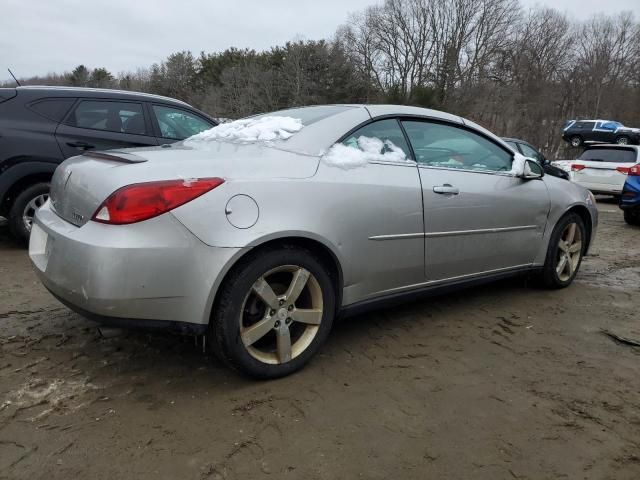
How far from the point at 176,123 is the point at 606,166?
416 inches

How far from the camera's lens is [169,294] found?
2.22 metres

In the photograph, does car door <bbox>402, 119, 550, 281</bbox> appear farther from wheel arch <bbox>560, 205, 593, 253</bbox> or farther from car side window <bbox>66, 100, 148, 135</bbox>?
car side window <bbox>66, 100, 148, 135</bbox>

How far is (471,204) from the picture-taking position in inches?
132

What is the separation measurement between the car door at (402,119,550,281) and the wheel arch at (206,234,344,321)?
0.72m

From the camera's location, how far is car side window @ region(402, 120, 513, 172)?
10.8 feet

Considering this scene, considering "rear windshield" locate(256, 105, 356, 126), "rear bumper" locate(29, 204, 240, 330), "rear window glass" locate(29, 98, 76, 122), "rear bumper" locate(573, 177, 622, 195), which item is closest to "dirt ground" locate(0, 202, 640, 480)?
"rear bumper" locate(29, 204, 240, 330)

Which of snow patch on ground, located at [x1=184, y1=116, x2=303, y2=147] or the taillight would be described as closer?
the taillight

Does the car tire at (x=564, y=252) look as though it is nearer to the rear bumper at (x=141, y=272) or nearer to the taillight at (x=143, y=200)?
the rear bumper at (x=141, y=272)

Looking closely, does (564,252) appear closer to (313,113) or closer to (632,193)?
(313,113)

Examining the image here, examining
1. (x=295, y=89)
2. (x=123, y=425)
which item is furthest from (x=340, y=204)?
(x=295, y=89)

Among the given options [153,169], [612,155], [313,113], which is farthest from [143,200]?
[612,155]

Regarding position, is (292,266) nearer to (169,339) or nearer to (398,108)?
(169,339)

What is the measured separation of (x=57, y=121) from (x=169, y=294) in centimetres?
391

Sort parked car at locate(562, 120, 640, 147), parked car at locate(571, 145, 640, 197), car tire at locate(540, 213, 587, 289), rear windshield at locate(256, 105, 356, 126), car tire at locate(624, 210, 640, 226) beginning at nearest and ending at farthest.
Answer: rear windshield at locate(256, 105, 356, 126) → car tire at locate(540, 213, 587, 289) → car tire at locate(624, 210, 640, 226) → parked car at locate(571, 145, 640, 197) → parked car at locate(562, 120, 640, 147)
